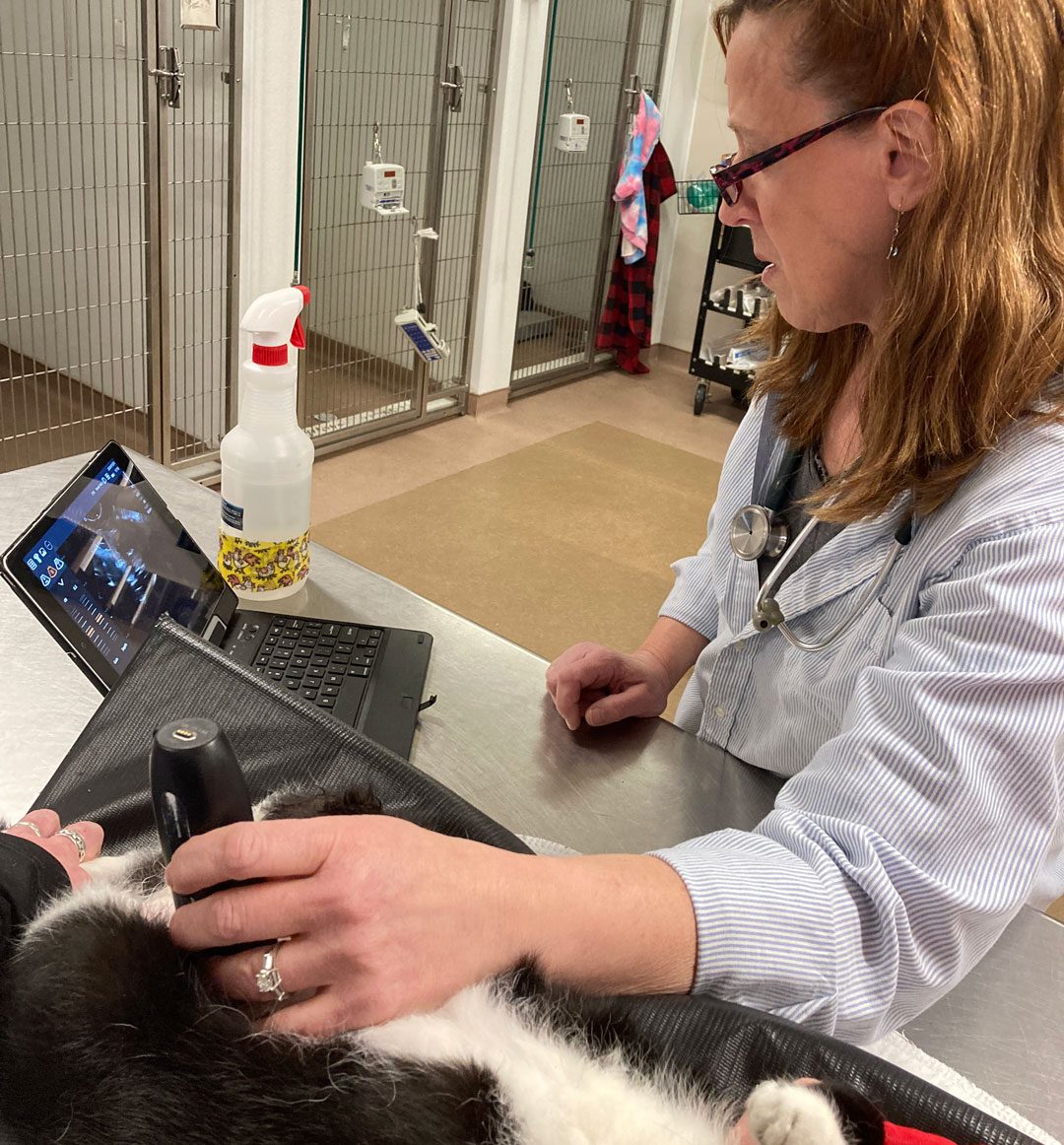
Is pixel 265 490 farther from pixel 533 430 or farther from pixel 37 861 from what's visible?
pixel 533 430

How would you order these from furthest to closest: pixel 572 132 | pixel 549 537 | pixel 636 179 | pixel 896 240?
pixel 636 179, pixel 572 132, pixel 549 537, pixel 896 240

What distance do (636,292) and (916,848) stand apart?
3992 millimetres

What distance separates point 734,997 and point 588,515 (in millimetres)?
2724

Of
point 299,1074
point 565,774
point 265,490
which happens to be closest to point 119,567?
point 265,490

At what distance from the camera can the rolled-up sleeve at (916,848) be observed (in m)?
0.69

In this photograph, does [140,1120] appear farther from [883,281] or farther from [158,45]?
[158,45]

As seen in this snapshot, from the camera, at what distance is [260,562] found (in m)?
1.18

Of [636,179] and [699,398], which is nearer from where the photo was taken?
[636,179]

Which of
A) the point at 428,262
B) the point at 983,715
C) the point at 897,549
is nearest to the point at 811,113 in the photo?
the point at 897,549

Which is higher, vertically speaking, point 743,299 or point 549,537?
point 743,299

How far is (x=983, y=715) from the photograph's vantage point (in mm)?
705

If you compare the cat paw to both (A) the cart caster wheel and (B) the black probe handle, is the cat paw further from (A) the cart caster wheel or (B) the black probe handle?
(A) the cart caster wheel

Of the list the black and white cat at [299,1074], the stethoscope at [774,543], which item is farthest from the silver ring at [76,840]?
the stethoscope at [774,543]

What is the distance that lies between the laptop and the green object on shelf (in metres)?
3.36
